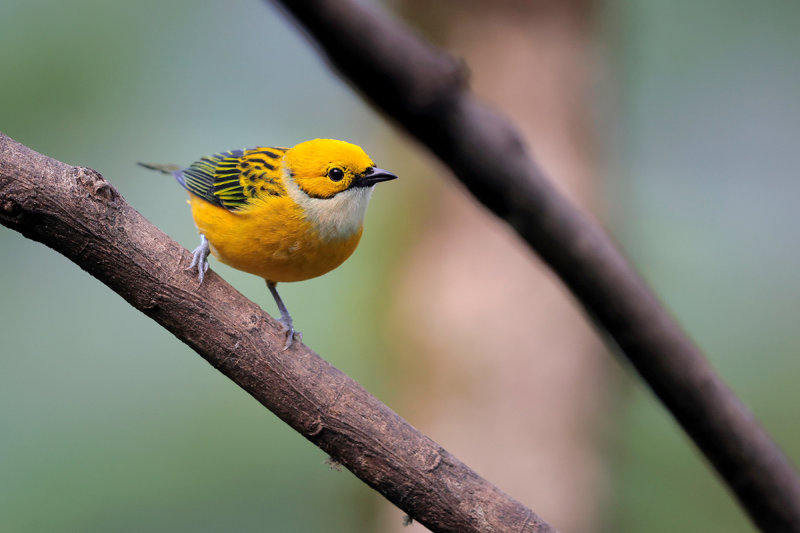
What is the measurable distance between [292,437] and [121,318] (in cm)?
218

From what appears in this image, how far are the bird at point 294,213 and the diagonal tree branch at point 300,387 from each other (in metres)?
0.56

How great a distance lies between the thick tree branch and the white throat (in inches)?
56.8

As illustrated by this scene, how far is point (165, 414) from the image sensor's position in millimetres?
5695

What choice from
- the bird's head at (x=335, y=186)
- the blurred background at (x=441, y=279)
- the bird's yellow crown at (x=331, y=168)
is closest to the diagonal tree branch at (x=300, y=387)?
the bird's head at (x=335, y=186)

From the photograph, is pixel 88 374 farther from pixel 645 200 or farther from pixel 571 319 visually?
pixel 645 200

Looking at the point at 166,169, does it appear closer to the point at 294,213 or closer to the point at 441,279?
the point at 294,213

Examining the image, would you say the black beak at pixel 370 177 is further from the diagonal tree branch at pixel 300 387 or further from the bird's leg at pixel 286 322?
the diagonal tree branch at pixel 300 387

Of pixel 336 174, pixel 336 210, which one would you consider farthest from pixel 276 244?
pixel 336 174

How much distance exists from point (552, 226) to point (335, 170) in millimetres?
1590

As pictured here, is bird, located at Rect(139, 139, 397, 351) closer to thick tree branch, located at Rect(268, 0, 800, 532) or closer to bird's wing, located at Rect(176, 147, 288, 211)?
bird's wing, located at Rect(176, 147, 288, 211)

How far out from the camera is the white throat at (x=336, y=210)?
2.79m

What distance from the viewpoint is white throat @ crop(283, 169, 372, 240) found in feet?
9.15

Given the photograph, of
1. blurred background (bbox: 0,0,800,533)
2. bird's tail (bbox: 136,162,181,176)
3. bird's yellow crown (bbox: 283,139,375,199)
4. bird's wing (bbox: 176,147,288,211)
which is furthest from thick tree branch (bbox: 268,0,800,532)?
bird's tail (bbox: 136,162,181,176)

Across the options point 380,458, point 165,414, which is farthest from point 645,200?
point 380,458
